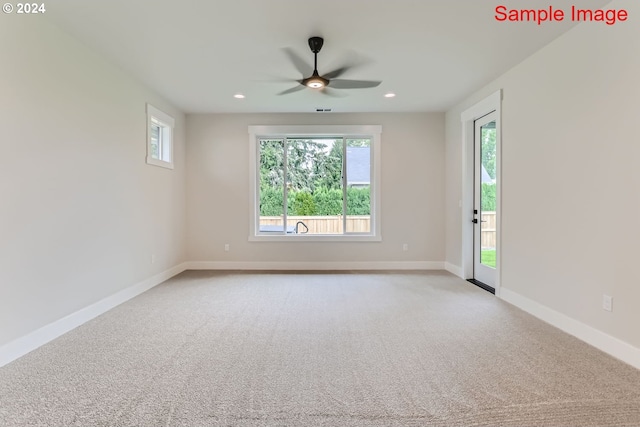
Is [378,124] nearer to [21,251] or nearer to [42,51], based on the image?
[42,51]

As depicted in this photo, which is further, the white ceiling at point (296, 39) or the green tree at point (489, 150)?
the green tree at point (489, 150)

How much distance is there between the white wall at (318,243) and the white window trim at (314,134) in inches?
3.5

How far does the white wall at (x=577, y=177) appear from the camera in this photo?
224cm

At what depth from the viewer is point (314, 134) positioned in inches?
214

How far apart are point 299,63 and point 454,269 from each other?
391 centimetres

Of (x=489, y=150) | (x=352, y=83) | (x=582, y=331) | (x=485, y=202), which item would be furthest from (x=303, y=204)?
(x=582, y=331)

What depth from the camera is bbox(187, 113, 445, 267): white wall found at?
5359 mm

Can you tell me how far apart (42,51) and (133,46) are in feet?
2.42

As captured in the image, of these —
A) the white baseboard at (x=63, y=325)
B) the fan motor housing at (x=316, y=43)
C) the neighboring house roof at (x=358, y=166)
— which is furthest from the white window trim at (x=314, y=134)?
the fan motor housing at (x=316, y=43)

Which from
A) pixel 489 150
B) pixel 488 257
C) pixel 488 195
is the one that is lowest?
pixel 488 257

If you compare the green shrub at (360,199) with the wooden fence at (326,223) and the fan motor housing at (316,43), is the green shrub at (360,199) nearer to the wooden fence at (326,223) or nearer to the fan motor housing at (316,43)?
the wooden fence at (326,223)

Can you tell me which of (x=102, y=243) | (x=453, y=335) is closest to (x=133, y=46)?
(x=102, y=243)

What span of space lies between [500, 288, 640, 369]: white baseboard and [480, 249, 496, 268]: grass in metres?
0.69

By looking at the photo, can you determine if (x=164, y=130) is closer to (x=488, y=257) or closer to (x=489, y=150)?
(x=489, y=150)
